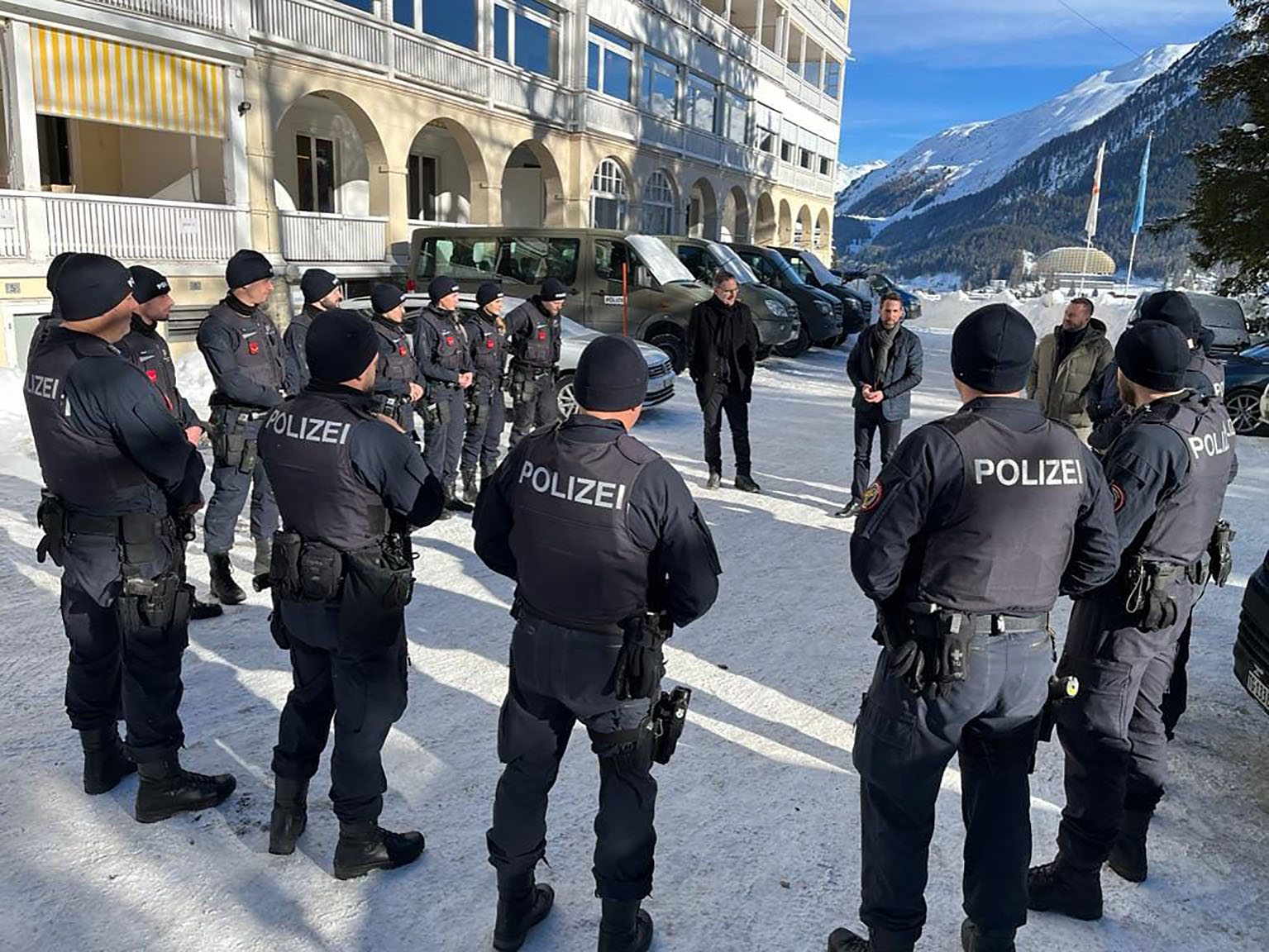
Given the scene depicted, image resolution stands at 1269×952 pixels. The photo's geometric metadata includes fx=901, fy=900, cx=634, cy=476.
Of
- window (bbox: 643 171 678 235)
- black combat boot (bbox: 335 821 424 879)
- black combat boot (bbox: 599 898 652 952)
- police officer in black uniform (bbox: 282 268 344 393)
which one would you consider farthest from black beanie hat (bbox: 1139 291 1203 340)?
window (bbox: 643 171 678 235)

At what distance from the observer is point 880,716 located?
8.20 feet

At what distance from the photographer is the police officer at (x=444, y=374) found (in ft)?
22.6

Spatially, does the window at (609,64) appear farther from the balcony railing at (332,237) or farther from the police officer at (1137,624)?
the police officer at (1137,624)

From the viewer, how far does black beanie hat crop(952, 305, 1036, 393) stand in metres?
2.38

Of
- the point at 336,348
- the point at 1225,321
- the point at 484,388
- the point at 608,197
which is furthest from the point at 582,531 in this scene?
the point at 608,197

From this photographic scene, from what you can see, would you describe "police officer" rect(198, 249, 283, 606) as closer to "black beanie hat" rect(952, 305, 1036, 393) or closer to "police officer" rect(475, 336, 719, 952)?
"police officer" rect(475, 336, 719, 952)

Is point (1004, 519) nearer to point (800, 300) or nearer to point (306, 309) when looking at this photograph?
point (306, 309)

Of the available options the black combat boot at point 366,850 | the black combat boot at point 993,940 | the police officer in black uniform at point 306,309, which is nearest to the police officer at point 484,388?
the police officer in black uniform at point 306,309

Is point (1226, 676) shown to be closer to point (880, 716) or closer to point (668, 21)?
point (880, 716)

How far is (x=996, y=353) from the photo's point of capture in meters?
2.38

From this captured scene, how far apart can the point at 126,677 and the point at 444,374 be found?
158 inches

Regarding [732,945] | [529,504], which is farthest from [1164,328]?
[732,945]

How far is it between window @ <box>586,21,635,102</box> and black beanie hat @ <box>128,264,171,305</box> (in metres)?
18.3

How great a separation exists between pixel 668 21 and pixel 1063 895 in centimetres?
2497
